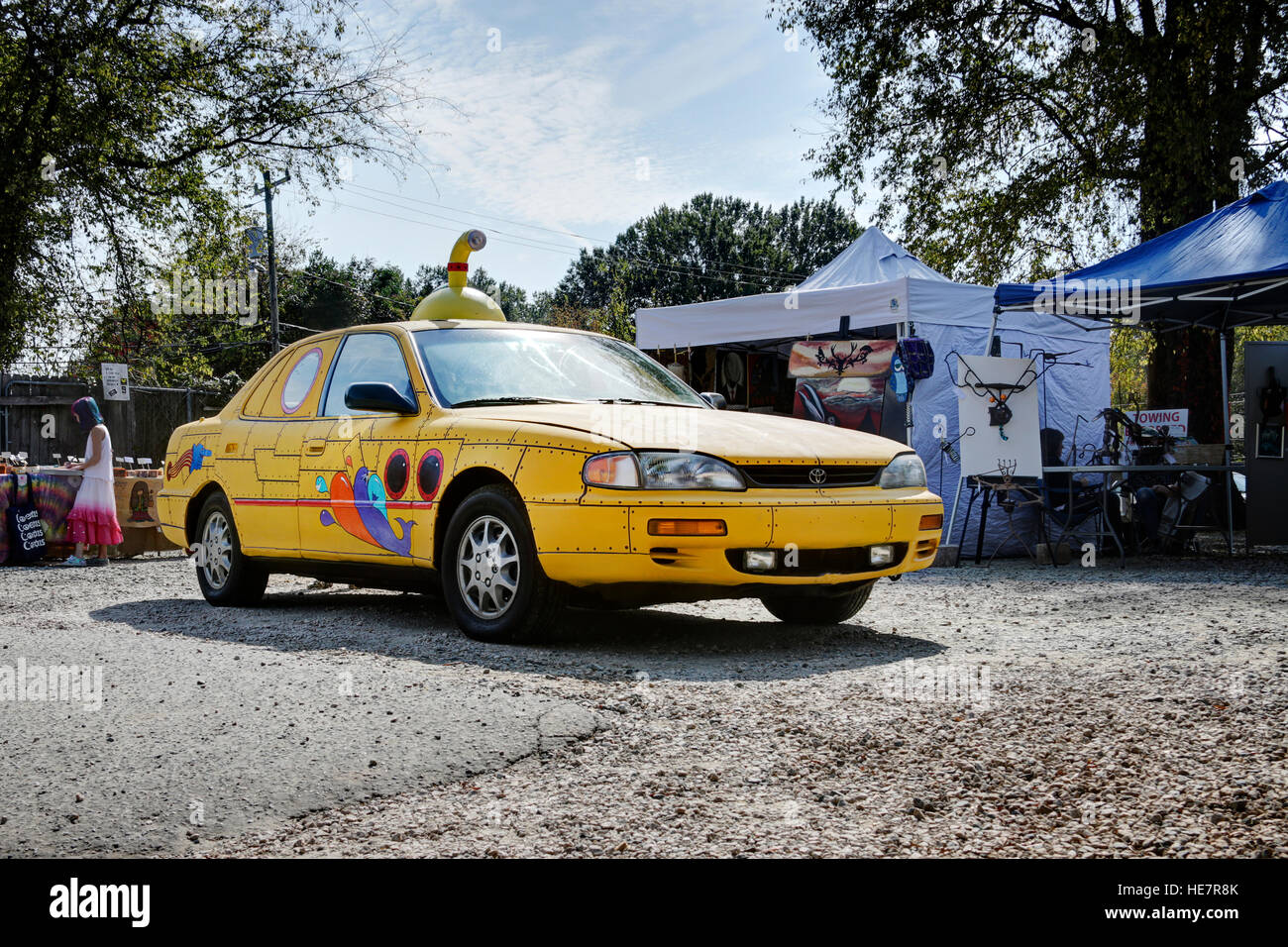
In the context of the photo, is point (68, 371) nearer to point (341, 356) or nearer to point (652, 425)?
point (341, 356)

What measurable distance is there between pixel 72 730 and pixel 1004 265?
654 inches

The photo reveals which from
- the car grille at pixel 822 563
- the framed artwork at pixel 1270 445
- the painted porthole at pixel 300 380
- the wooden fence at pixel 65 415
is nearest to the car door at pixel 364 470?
the painted porthole at pixel 300 380

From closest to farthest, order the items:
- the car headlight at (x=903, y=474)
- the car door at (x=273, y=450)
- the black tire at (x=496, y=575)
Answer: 1. the black tire at (x=496, y=575)
2. the car headlight at (x=903, y=474)
3. the car door at (x=273, y=450)

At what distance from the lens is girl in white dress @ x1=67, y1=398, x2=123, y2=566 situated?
11531 mm

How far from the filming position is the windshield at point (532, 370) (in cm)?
599

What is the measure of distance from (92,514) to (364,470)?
675cm

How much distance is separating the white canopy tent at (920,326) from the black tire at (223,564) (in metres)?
6.22

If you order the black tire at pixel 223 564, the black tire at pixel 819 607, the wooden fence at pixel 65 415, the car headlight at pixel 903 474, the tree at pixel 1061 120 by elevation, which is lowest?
the black tire at pixel 819 607

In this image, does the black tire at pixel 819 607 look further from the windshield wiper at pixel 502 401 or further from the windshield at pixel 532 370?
the windshield wiper at pixel 502 401

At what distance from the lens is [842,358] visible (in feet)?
39.7

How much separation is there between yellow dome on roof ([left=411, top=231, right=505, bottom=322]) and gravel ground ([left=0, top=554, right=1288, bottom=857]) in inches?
150

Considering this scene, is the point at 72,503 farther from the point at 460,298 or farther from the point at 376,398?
the point at 376,398

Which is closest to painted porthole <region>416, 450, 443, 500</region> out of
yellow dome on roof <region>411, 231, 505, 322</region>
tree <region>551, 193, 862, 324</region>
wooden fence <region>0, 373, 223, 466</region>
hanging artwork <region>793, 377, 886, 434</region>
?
yellow dome on roof <region>411, 231, 505, 322</region>
